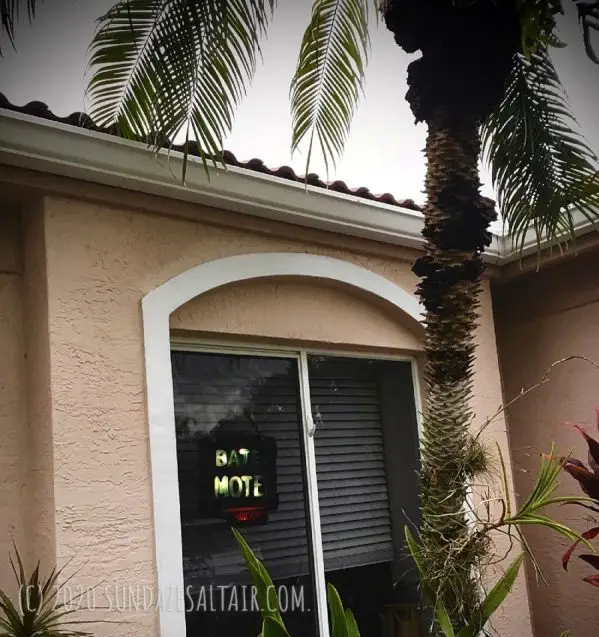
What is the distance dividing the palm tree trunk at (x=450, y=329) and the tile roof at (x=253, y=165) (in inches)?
44.7

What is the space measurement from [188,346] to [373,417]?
68.3 inches

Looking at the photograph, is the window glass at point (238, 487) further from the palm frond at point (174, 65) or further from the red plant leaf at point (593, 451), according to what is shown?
the red plant leaf at point (593, 451)

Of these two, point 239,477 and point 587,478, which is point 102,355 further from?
point 587,478

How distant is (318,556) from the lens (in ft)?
18.3

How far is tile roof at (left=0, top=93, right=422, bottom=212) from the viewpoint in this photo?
14.6ft

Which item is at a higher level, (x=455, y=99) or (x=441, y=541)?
(x=455, y=99)

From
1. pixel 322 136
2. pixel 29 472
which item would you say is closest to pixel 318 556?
pixel 29 472

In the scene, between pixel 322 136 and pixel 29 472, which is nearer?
pixel 29 472

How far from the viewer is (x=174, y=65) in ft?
15.3

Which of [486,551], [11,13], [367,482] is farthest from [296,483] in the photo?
[11,13]

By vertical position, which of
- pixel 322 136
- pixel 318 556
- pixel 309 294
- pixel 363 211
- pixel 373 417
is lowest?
pixel 318 556

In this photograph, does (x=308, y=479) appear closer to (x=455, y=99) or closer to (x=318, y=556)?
(x=318, y=556)

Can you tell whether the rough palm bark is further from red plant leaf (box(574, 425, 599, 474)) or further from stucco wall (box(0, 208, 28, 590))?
stucco wall (box(0, 208, 28, 590))

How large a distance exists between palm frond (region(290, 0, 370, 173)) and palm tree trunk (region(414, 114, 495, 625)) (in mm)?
1022
